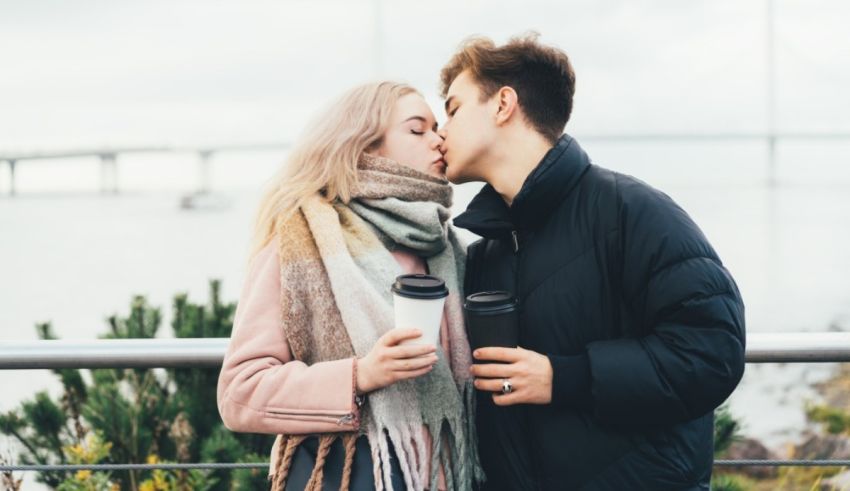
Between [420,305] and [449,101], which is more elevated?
[449,101]

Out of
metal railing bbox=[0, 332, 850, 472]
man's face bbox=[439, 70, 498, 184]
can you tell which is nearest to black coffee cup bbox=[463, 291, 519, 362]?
man's face bbox=[439, 70, 498, 184]

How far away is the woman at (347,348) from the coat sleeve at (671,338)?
319 millimetres

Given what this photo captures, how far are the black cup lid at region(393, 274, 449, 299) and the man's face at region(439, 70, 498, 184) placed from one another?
17.6 inches

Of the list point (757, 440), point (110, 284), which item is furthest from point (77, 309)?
point (757, 440)

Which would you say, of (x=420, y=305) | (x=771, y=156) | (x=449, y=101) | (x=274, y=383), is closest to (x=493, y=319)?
(x=420, y=305)

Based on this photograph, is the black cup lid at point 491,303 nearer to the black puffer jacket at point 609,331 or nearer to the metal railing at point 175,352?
the black puffer jacket at point 609,331

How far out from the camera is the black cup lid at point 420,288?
1.42 meters

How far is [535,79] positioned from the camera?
1.84m

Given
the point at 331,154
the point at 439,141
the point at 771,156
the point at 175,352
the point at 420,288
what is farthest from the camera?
the point at 771,156

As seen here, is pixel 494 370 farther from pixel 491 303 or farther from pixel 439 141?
pixel 439 141

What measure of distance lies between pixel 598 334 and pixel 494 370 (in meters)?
0.23

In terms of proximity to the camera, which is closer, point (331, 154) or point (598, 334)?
point (598, 334)

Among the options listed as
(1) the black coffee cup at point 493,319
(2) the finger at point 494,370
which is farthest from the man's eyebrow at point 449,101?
(2) the finger at point 494,370

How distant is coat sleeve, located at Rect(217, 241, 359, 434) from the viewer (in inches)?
60.4
